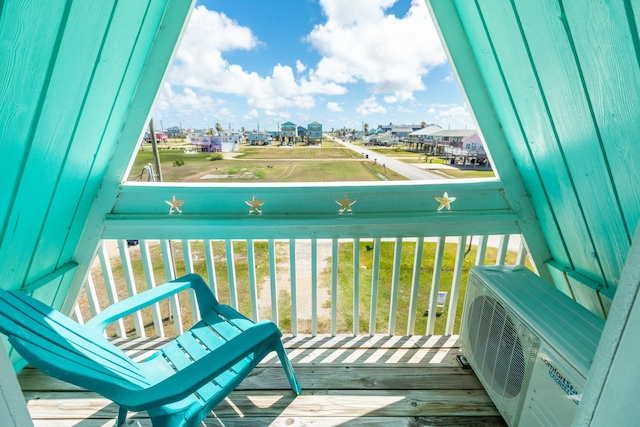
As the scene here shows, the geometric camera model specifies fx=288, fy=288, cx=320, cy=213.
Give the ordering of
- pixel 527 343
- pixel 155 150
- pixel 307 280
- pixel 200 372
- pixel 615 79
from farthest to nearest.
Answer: pixel 307 280 < pixel 155 150 < pixel 527 343 < pixel 200 372 < pixel 615 79

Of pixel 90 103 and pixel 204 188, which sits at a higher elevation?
pixel 90 103

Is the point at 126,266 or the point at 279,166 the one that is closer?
the point at 279,166

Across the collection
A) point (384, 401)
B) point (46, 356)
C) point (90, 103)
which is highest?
point (90, 103)

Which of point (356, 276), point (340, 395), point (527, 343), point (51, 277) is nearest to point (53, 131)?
point (51, 277)

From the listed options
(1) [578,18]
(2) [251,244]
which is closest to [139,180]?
(2) [251,244]

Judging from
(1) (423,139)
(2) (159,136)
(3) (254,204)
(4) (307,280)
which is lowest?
(4) (307,280)

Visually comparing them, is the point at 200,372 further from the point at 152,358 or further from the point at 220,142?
the point at 220,142

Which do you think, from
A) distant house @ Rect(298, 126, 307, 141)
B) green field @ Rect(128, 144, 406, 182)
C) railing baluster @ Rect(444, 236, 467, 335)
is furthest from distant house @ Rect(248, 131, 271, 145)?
railing baluster @ Rect(444, 236, 467, 335)

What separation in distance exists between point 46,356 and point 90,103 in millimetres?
893

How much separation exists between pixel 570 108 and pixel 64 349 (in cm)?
177

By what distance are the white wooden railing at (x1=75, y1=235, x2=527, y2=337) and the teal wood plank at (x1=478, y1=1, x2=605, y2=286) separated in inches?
14.6

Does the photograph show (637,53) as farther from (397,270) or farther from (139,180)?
(139,180)

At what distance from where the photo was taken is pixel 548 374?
953 millimetres

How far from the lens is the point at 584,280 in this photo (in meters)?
1.33
